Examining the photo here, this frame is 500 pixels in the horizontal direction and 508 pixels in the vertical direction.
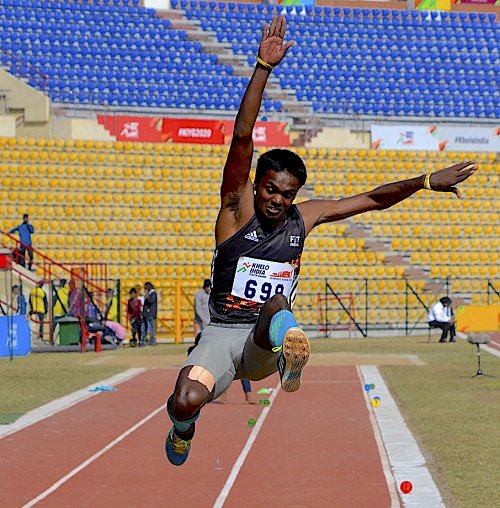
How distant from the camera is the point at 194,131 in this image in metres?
34.2

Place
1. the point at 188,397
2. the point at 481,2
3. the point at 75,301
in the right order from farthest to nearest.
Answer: the point at 481,2 → the point at 75,301 → the point at 188,397

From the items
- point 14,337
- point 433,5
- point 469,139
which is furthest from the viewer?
point 433,5

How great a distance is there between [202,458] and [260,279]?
5548 millimetres

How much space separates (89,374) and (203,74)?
1823 centimetres

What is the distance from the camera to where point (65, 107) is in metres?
→ 35.1

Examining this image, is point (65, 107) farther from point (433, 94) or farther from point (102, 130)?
point (433, 94)

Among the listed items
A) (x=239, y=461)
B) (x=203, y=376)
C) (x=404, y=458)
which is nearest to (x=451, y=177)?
(x=203, y=376)

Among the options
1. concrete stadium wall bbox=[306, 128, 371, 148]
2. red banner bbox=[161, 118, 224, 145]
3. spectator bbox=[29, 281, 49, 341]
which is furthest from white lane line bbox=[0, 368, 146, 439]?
concrete stadium wall bbox=[306, 128, 371, 148]

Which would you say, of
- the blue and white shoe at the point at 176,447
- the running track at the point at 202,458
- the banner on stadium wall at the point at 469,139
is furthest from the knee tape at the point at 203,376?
the banner on stadium wall at the point at 469,139

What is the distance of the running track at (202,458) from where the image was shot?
31.7 feet

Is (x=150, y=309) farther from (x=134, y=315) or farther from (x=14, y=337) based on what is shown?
(x=14, y=337)

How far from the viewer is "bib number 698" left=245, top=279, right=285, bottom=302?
6.57 m

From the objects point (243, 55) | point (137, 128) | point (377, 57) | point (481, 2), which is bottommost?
point (137, 128)

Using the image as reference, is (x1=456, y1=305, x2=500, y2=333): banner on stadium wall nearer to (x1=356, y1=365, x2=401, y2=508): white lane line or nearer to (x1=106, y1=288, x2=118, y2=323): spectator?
(x1=106, y1=288, x2=118, y2=323): spectator
